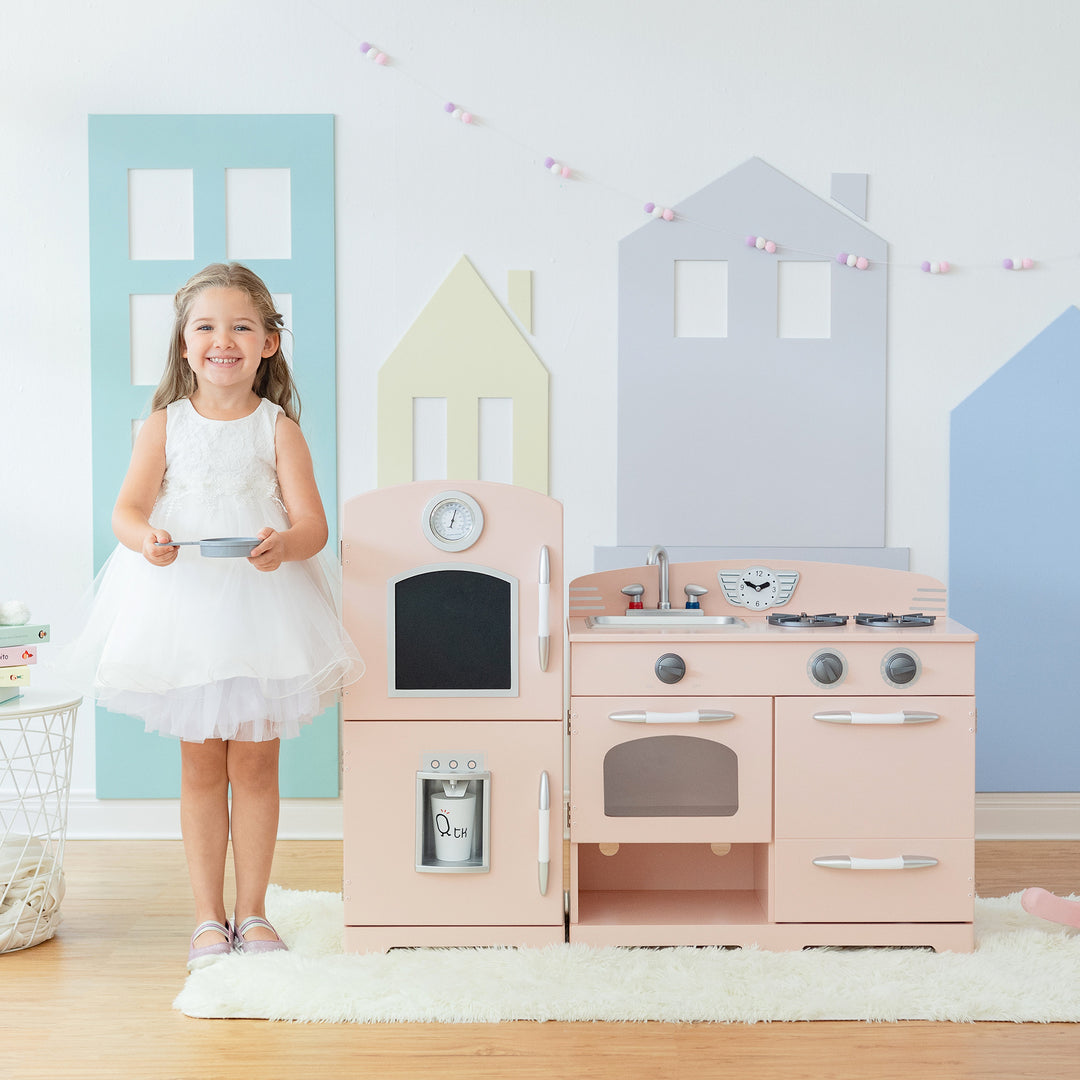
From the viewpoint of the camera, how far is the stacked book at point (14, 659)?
208cm

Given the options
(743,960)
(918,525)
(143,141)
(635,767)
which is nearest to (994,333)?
(918,525)

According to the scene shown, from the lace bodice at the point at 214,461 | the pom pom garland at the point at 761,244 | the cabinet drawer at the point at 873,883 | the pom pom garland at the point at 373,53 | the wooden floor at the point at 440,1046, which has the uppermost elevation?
the pom pom garland at the point at 373,53

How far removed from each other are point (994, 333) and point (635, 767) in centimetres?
155

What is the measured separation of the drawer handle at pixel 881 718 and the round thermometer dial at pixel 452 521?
2.43 feet

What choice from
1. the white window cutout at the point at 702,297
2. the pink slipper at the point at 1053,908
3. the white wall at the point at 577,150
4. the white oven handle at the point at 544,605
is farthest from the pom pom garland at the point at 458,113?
the pink slipper at the point at 1053,908

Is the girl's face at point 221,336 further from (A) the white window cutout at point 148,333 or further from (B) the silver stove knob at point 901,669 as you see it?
(B) the silver stove knob at point 901,669

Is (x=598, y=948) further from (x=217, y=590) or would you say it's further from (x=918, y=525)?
(x=918, y=525)

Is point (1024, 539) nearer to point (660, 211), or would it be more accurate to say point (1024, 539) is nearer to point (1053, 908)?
point (1053, 908)

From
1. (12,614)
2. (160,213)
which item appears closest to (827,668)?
(12,614)

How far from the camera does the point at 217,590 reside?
1914 mm

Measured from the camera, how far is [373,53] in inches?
106

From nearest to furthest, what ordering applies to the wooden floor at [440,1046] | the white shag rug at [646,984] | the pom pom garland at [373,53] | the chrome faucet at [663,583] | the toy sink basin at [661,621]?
the wooden floor at [440,1046] < the white shag rug at [646,984] < the toy sink basin at [661,621] < the chrome faucet at [663,583] < the pom pom garland at [373,53]

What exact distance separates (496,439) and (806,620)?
3.18 ft

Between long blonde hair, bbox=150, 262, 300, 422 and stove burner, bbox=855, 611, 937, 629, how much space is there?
4.02 ft
